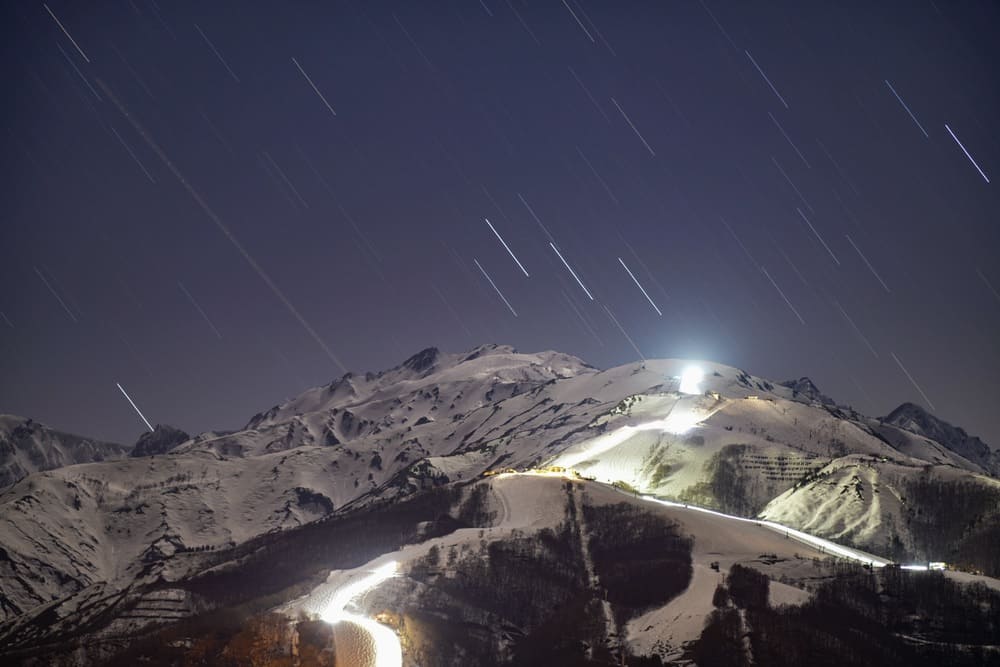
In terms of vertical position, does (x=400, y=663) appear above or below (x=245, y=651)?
below

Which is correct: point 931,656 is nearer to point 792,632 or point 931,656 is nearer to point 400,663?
point 792,632

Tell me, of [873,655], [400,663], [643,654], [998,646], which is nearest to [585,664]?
[643,654]

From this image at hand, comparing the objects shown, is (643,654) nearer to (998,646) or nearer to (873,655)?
(873,655)

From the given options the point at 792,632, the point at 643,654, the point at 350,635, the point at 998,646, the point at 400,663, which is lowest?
the point at 998,646

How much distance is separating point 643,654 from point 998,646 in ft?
248

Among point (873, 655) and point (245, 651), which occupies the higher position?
point (245, 651)

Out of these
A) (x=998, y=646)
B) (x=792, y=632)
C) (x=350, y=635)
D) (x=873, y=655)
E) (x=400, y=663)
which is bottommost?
(x=998, y=646)

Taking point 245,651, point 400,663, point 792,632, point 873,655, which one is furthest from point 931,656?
point 245,651

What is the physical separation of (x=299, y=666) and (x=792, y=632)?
104m

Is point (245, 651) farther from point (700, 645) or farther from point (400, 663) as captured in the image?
point (700, 645)

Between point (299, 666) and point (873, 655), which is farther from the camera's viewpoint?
point (873, 655)

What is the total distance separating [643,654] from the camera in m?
198

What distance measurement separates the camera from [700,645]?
196m

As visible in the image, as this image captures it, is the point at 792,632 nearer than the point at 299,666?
No
